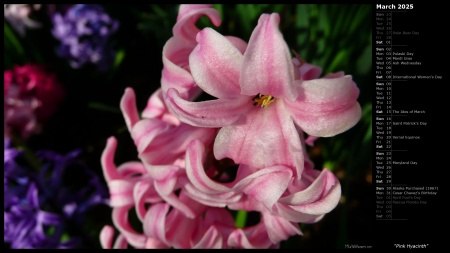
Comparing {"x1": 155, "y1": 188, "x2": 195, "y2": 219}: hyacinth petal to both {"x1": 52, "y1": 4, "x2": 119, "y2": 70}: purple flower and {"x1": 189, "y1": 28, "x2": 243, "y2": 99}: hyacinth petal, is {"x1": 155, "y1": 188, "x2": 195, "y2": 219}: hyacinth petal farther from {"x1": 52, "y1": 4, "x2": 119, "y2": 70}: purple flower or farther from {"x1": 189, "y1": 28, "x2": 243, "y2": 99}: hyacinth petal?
{"x1": 52, "y1": 4, "x2": 119, "y2": 70}: purple flower

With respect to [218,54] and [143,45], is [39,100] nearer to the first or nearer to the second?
[143,45]

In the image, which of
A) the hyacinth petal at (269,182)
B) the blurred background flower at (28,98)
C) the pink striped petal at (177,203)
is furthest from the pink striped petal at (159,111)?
the blurred background flower at (28,98)

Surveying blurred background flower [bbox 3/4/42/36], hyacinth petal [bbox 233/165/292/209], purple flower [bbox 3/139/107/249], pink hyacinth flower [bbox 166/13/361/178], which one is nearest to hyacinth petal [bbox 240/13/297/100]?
pink hyacinth flower [bbox 166/13/361/178]

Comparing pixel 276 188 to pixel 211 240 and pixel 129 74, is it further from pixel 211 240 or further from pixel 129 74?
pixel 129 74

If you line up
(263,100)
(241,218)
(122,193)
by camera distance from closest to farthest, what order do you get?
(263,100), (122,193), (241,218)

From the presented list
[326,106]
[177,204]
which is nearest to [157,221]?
[177,204]

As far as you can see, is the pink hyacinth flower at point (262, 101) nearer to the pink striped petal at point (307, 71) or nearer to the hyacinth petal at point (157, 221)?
the pink striped petal at point (307, 71)
